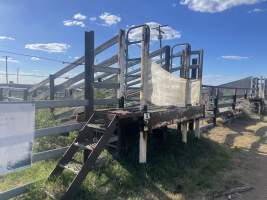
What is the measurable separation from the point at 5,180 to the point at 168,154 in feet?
10.4

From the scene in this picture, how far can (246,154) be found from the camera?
24.8 ft

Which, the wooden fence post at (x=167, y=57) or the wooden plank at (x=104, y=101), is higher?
the wooden fence post at (x=167, y=57)

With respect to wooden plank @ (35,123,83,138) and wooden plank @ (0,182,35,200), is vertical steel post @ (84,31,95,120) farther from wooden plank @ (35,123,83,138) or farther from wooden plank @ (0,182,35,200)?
wooden plank @ (0,182,35,200)

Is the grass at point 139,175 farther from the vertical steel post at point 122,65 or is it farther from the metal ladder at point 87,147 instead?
the vertical steel post at point 122,65

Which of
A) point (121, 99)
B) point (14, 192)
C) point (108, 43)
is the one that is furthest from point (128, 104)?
point (14, 192)

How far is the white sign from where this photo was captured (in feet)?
11.6

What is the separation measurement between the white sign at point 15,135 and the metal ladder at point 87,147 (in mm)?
717

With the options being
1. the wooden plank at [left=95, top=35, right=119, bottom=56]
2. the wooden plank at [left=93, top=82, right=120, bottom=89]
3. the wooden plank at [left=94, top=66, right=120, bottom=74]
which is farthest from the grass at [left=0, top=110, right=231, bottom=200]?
the wooden plank at [left=95, top=35, right=119, bottom=56]

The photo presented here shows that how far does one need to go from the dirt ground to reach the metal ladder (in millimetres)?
2342

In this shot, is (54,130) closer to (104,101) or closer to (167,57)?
(104,101)

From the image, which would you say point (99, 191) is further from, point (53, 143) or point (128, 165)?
point (53, 143)

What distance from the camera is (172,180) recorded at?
5004 millimetres

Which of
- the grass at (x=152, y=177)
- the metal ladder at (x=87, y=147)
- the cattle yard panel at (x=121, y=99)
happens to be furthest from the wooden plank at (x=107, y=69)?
the grass at (x=152, y=177)

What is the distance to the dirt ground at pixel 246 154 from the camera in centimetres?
518
